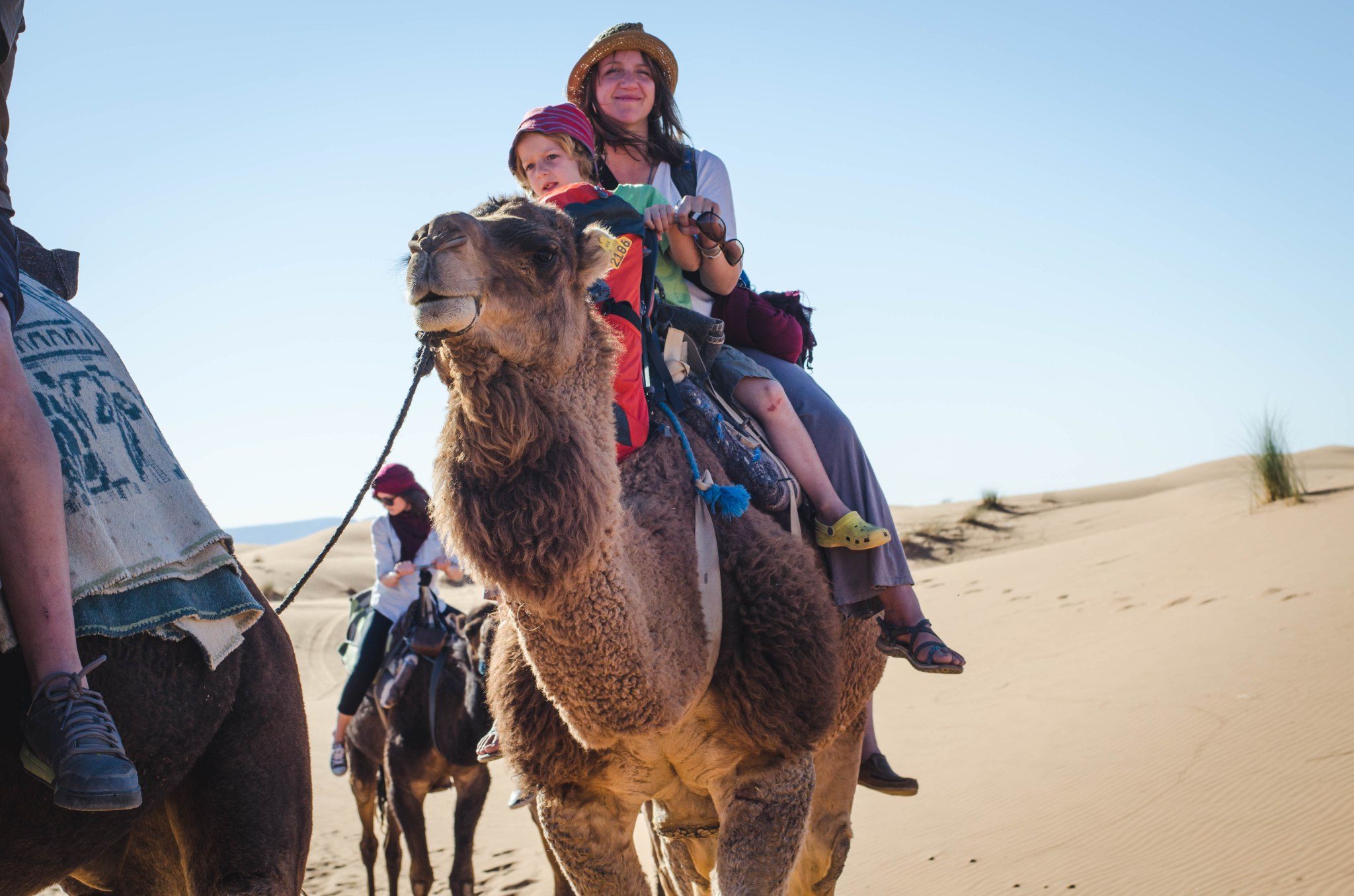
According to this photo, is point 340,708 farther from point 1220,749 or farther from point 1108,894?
point 1220,749

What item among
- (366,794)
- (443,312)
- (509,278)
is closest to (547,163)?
(509,278)

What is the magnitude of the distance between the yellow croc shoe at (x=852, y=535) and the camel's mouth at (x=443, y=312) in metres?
1.92

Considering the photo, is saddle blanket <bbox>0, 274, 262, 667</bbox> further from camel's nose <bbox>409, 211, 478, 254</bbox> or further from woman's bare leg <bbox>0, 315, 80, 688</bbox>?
camel's nose <bbox>409, 211, 478, 254</bbox>

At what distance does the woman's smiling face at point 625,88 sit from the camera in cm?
476

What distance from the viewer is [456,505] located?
2.94m

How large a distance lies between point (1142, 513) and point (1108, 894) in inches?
912

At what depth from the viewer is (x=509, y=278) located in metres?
2.85

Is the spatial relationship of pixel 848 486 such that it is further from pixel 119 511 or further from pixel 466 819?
pixel 466 819

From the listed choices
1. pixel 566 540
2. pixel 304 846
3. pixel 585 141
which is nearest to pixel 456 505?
pixel 566 540

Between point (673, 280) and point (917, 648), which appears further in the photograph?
point (673, 280)

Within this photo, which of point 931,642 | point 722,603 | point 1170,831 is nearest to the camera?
point 722,603

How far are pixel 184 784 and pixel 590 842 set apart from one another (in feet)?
4.16

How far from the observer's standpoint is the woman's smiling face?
4762mm

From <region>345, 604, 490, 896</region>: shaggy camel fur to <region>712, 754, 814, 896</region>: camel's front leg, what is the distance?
4.71 m
